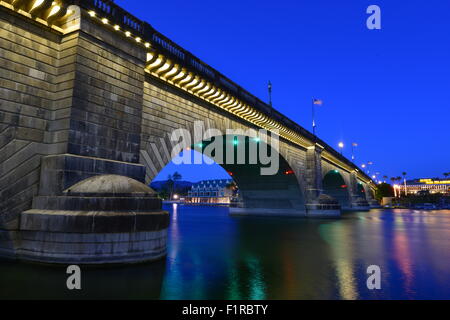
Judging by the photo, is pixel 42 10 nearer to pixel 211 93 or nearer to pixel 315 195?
pixel 211 93

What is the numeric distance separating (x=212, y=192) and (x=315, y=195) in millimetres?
104425

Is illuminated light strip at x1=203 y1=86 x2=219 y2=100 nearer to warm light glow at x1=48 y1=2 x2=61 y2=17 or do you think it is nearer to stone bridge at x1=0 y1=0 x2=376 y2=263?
stone bridge at x1=0 y1=0 x2=376 y2=263

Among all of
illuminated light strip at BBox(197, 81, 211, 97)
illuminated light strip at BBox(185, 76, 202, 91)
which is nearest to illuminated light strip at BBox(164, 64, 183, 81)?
illuminated light strip at BBox(185, 76, 202, 91)

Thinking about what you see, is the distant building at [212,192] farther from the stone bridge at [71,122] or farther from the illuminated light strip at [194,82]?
the stone bridge at [71,122]

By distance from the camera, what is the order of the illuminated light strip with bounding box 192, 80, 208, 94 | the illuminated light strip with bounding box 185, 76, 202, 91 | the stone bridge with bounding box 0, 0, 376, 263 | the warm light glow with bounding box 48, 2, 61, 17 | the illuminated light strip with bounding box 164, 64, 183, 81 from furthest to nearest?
the illuminated light strip with bounding box 192, 80, 208, 94, the illuminated light strip with bounding box 185, 76, 202, 91, the illuminated light strip with bounding box 164, 64, 183, 81, the warm light glow with bounding box 48, 2, 61, 17, the stone bridge with bounding box 0, 0, 376, 263

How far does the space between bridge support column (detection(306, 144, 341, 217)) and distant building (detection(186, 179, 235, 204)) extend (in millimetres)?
91373

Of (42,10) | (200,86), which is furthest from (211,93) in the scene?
(42,10)

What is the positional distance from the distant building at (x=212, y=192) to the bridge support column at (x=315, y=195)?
300ft

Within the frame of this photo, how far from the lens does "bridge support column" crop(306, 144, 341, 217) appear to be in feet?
137

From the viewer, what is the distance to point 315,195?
142 ft

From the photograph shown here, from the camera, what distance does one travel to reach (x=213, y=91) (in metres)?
19.7

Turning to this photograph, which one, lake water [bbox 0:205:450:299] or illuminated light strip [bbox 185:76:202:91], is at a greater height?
illuminated light strip [bbox 185:76:202:91]

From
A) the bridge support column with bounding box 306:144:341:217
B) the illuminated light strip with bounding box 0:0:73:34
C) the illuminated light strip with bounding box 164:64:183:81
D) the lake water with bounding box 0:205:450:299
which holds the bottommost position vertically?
the lake water with bounding box 0:205:450:299
